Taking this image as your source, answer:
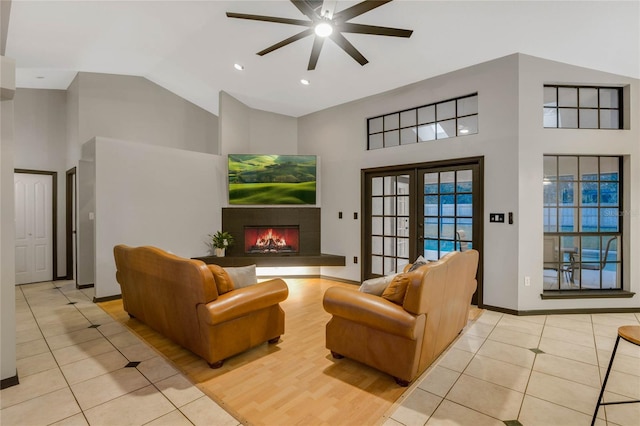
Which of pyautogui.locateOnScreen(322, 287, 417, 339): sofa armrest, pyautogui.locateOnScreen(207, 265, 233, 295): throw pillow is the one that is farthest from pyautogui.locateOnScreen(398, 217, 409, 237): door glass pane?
pyautogui.locateOnScreen(207, 265, 233, 295): throw pillow

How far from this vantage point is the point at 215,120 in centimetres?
696

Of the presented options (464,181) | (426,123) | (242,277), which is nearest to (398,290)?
(242,277)

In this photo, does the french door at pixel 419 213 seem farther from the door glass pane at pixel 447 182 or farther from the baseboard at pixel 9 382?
the baseboard at pixel 9 382

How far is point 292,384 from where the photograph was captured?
2338 mm

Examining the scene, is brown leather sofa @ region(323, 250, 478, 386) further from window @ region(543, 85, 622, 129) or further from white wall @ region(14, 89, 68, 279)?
white wall @ region(14, 89, 68, 279)

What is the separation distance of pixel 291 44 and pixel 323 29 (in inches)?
57.5

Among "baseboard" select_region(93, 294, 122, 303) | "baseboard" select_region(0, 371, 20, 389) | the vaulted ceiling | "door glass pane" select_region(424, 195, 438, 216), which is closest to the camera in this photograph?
"baseboard" select_region(0, 371, 20, 389)

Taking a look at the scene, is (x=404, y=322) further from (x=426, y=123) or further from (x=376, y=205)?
(x=426, y=123)

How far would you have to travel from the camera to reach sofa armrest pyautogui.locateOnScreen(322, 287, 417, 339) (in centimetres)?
217

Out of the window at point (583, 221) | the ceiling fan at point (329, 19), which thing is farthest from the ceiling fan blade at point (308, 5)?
the window at point (583, 221)

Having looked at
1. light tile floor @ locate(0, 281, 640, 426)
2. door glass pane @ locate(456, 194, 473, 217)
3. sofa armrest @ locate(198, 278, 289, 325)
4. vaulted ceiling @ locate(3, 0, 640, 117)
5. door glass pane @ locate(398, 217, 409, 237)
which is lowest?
light tile floor @ locate(0, 281, 640, 426)

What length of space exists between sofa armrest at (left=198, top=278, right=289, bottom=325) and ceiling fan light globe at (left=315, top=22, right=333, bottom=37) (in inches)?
94.4

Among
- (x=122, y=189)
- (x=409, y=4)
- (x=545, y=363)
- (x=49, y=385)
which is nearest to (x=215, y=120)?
(x=122, y=189)

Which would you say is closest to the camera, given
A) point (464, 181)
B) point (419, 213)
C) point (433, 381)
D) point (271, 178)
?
point (433, 381)
